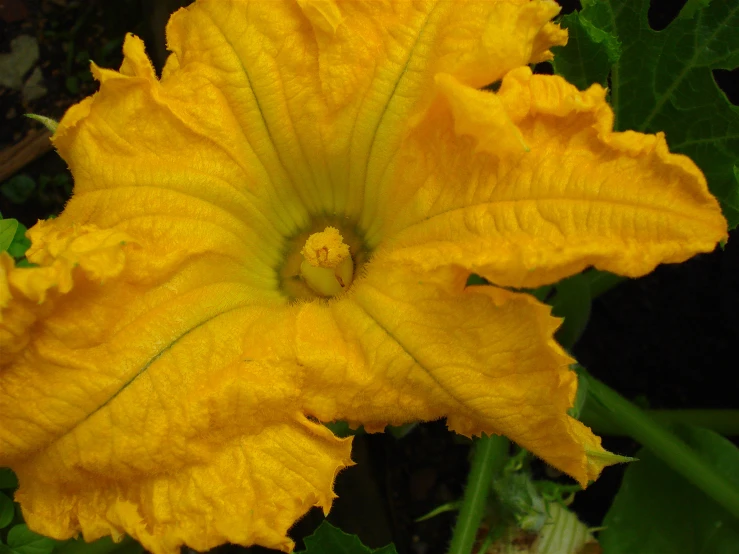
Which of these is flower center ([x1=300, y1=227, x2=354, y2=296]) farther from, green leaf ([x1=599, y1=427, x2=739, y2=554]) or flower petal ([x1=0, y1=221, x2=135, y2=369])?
green leaf ([x1=599, y1=427, x2=739, y2=554])

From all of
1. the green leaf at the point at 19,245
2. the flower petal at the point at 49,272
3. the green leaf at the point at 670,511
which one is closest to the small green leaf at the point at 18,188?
the green leaf at the point at 19,245

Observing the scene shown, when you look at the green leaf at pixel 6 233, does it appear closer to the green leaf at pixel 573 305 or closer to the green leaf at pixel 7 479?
the green leaf at pixel 7 479

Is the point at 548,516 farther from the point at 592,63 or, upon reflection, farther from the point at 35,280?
the point at 35,280

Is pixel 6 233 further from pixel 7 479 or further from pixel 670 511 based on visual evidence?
pixel 670 511

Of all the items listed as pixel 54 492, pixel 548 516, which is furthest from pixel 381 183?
pixel 548 516

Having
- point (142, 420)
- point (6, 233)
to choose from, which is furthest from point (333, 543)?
point (6, 233)

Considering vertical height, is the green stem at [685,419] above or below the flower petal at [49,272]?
below
